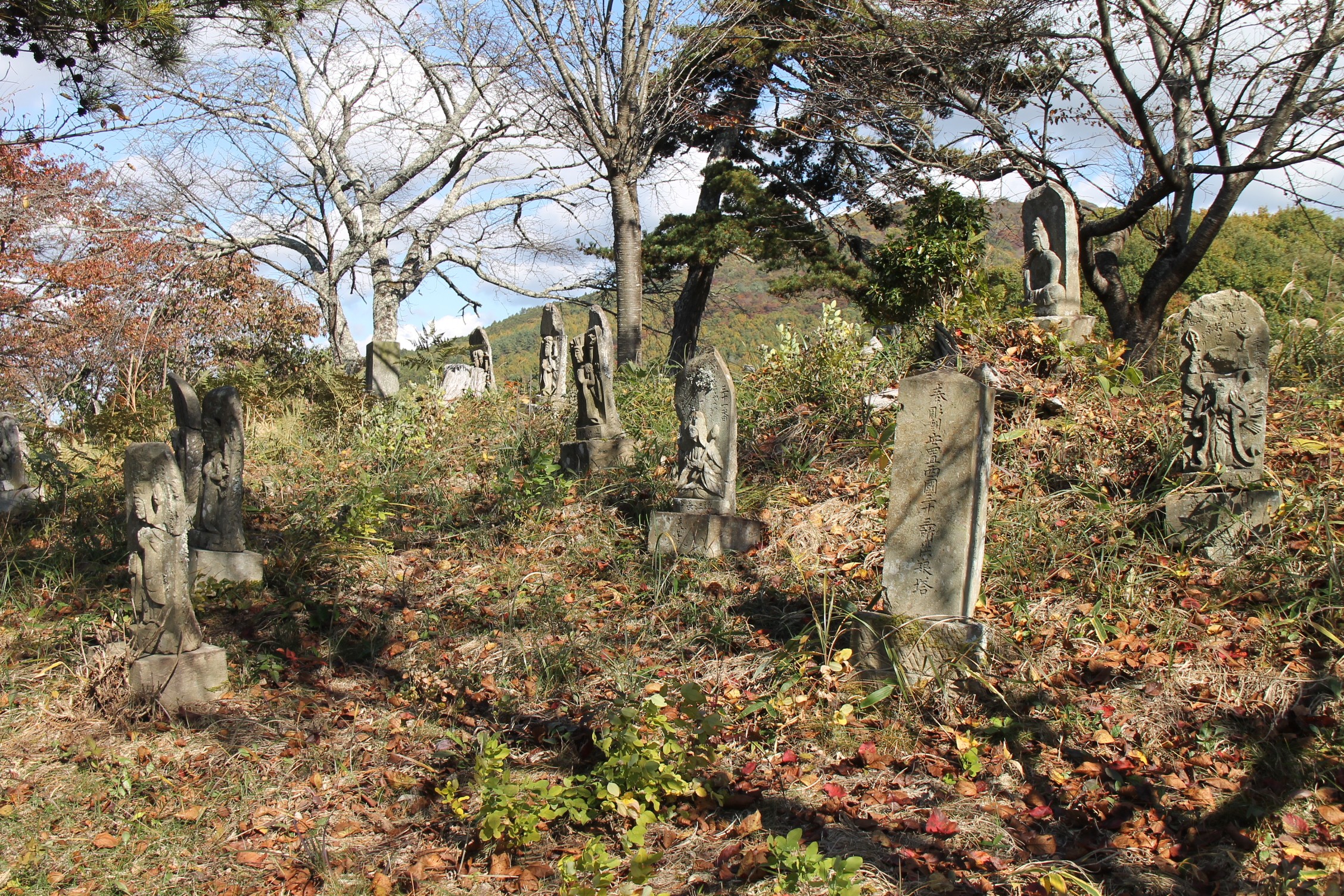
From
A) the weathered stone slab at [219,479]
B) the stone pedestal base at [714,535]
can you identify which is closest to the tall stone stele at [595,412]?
the stone pedestal base at [714,535]

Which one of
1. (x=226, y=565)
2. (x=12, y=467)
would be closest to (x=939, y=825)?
(x=226, y=565)

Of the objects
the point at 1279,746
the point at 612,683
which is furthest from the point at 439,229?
the point at 1279,746

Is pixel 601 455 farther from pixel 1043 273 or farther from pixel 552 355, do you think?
pixel 1043 273

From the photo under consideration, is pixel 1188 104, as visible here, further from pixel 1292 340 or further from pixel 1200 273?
pixel 1200 273

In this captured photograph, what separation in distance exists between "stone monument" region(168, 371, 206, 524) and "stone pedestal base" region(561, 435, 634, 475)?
3.33 m

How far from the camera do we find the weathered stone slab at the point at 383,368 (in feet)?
42.5

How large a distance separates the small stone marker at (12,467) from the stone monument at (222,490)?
346 cm

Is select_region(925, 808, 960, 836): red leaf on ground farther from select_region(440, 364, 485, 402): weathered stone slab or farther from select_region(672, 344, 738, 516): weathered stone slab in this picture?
select_region(440, 364, 485, 402): weathered stone slab

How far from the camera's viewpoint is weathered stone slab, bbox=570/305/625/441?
8672 mm

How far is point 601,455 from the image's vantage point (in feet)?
27.7

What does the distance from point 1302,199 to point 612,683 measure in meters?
9.04

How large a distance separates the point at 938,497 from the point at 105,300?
17832 millimetres

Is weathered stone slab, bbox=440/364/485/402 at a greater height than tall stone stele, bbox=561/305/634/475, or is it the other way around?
weathered stone slab, bbox=440/364/485/402

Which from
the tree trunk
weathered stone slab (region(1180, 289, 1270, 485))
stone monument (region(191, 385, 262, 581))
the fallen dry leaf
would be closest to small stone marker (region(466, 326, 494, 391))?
the tree trunk
